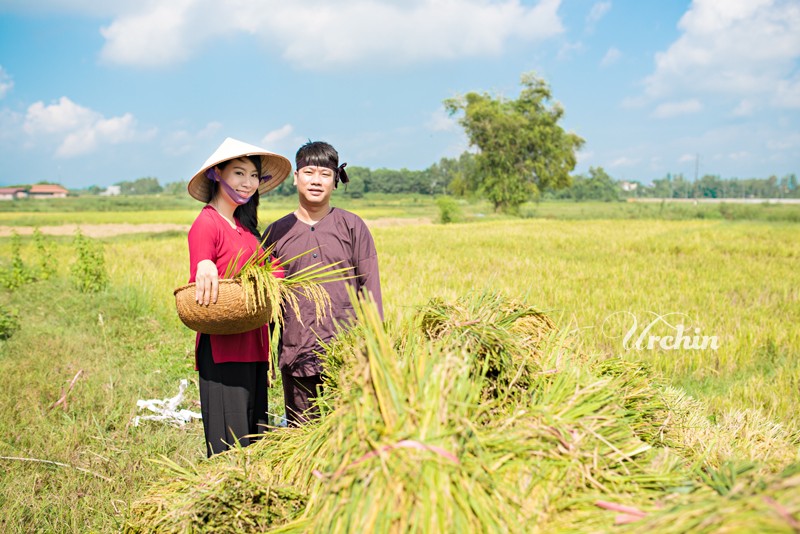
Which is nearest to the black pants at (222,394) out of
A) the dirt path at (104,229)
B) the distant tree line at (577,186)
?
the dirt path at (104,229)

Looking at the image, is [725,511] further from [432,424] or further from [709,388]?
[709,388]

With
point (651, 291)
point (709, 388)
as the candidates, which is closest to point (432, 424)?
point (709, 388)

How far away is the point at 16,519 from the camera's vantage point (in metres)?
2.67

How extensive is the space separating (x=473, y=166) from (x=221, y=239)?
41.0m

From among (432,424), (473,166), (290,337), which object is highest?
(473,166)

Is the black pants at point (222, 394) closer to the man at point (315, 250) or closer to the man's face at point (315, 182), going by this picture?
the man at point (315, 250)

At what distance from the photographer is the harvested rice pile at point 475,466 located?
1.09 m

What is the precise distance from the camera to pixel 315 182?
107 inches

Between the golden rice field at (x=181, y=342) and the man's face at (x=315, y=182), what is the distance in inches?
26.8

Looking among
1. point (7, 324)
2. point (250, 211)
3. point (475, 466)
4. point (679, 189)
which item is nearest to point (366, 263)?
point (250, 211)

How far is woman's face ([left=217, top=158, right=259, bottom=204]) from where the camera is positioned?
2.68 meters

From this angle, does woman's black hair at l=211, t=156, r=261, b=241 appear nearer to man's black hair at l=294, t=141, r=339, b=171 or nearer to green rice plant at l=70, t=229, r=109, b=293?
man's black hair at l=294, t=141, r=339, b=171

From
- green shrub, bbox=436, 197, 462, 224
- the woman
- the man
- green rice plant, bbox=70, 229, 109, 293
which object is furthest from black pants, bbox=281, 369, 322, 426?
green shrub, bbox=436, 197, 462, 224

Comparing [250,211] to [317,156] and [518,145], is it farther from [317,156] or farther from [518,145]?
[518,145]
